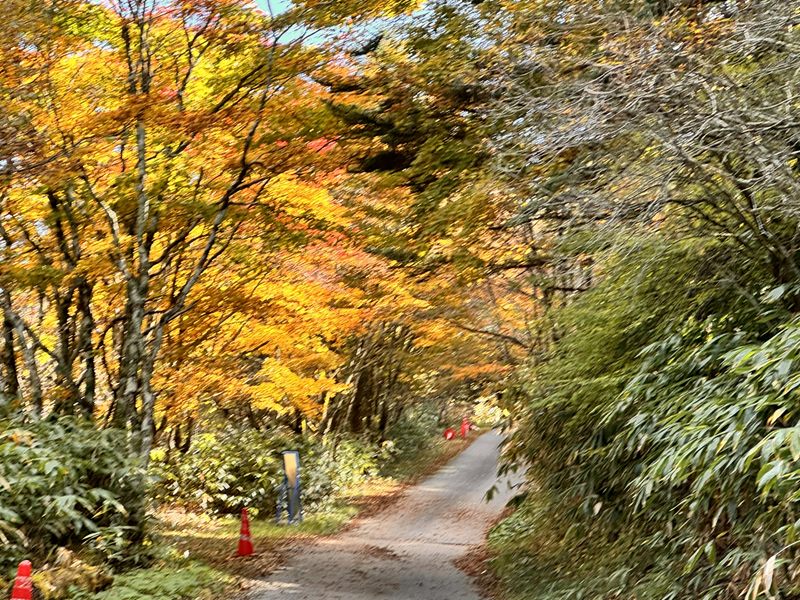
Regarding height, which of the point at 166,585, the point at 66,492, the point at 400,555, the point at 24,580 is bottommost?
the point at 400,555

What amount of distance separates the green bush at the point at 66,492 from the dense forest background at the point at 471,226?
1.6 inches

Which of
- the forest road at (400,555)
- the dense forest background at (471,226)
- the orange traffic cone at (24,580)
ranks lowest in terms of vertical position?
the forest road at (400,555)

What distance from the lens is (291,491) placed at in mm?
16406

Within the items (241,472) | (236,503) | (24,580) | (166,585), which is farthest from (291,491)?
(24,580)

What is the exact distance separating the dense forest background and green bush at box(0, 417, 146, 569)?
Result: 0.13 ft

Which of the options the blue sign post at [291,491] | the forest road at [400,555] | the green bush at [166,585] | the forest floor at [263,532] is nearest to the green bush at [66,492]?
the green bush at [166,585]

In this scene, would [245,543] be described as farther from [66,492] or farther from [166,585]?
[66,492]

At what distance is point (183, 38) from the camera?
1080 cm

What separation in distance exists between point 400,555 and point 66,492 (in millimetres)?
7158

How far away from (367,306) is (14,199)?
27.2ft

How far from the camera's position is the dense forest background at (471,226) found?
500cm

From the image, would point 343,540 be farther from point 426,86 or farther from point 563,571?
point 426,86

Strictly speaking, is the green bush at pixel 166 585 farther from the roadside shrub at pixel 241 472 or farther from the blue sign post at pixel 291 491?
the blue sign post at pixel 291 491

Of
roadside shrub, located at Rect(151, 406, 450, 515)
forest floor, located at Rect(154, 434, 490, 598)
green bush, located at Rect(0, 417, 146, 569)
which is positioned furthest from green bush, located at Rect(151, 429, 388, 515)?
green bush, located at Rect(0, 417, 146, 569)
